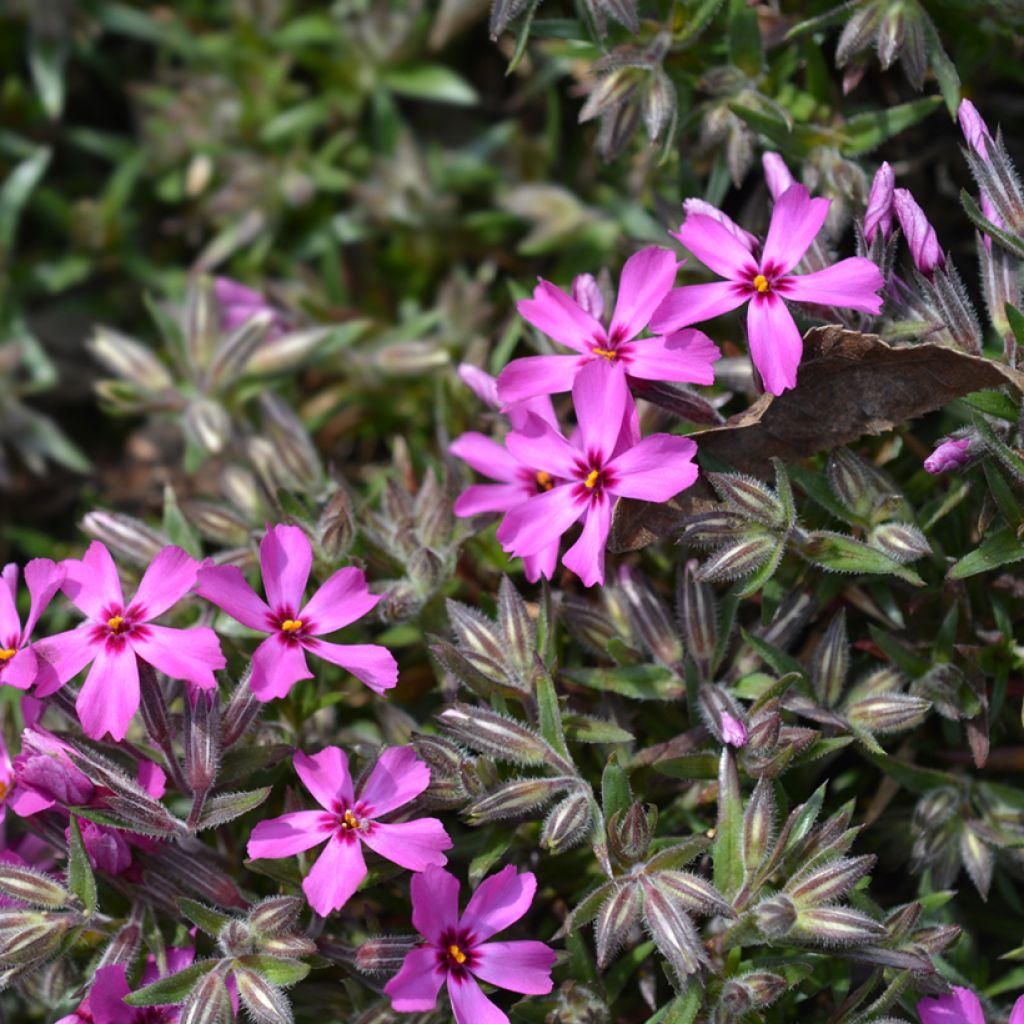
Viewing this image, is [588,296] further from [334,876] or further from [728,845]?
[334,876]

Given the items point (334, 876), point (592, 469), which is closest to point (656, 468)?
point (592, 469)

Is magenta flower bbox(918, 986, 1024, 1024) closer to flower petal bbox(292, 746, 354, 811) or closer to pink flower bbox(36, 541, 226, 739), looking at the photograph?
flower petal bbox(292, 746, 354, 811)

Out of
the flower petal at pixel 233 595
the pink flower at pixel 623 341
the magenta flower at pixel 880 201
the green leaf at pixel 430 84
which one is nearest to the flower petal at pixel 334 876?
the flower petal at pixel 233 595

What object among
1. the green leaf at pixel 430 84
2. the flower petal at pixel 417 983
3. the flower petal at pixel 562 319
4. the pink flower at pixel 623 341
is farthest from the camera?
the green leaf at pixel 430 84

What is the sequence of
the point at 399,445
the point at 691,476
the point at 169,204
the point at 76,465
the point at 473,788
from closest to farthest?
the point at 691,476, the point at 473,788, the point at 399,445, the point at 76,465, the point at 169,204

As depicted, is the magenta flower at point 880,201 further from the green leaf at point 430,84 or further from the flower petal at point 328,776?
the green leaf at point 430,84

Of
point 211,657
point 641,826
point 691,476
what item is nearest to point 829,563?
point 691,476

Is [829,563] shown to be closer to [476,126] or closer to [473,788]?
[473,788]

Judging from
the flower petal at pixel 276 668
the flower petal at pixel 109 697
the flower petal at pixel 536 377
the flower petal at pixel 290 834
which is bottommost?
the flower petal at pixel 290 834
